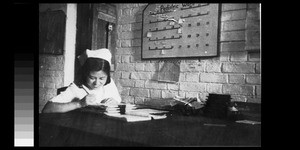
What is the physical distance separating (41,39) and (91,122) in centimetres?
69

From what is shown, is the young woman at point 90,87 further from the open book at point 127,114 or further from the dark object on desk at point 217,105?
the dark object on desk at point 217,105

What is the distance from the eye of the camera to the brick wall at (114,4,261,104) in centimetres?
153

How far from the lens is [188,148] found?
1.20 m

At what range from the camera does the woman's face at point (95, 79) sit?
1.73 metres

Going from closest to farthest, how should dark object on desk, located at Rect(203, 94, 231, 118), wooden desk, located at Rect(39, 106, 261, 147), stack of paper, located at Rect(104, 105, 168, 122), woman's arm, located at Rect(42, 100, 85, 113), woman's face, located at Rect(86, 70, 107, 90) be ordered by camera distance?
wooden desk, located at Rect(39, 106, 261, 147), stack of paper, located at Rect(104, 105, 168, 122), dark object on desk, located at Rect(203, 94, 231, 118), woman's arm, located at Rect(42, 100, 85, 113), woman's face, located at Rect(86, 70, 107, 90)

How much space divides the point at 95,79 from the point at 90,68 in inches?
3.3

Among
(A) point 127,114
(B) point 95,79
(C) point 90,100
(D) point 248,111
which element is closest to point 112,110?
(A) point 127,114

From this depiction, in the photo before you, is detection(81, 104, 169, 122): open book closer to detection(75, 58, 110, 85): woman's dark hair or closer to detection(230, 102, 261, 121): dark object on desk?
detection(75, 58, 110, 85): woman's dark hair

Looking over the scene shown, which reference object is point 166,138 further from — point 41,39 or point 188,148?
point 41,39

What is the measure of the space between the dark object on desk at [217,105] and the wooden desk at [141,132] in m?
0.05

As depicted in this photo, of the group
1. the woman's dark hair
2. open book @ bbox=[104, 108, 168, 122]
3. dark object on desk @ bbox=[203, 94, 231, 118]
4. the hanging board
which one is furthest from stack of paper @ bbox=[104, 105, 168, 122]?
the hanging board

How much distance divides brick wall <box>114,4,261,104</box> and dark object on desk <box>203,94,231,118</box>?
0.45 feet

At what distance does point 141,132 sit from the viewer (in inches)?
46.6
